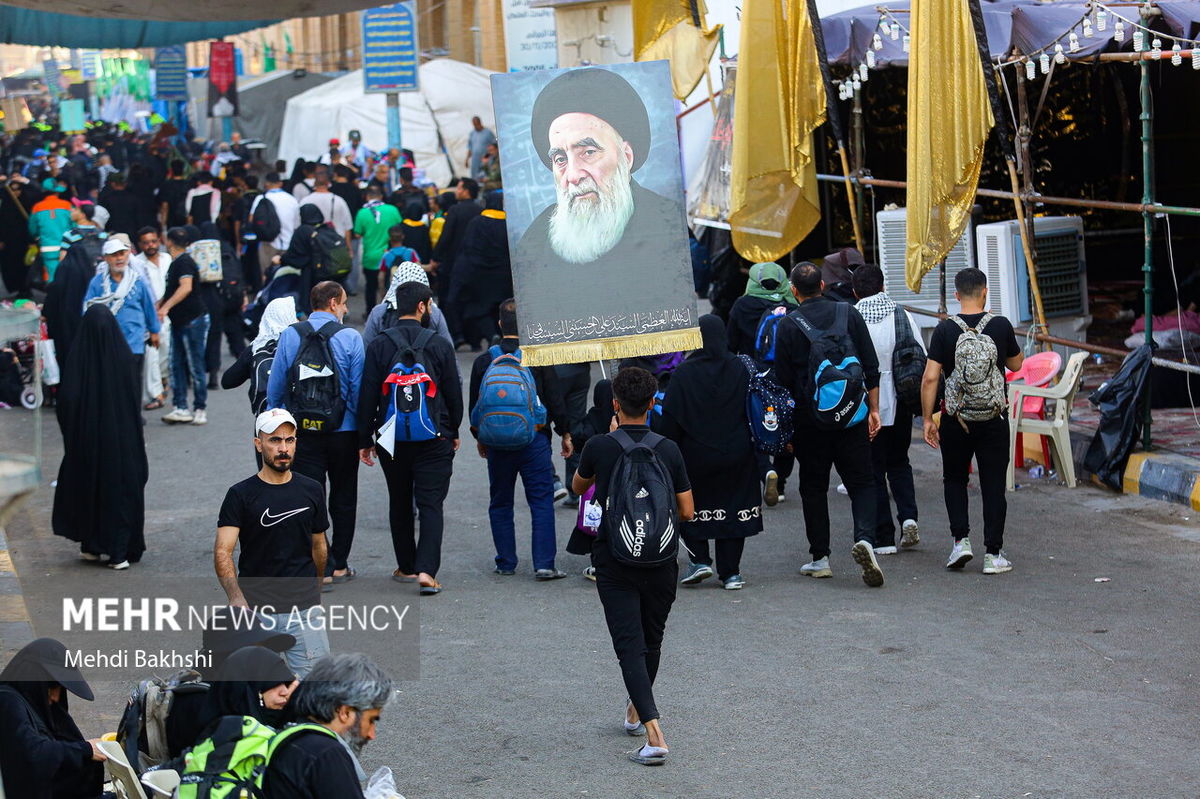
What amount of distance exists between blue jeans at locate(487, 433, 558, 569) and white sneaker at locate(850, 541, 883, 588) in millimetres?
1692

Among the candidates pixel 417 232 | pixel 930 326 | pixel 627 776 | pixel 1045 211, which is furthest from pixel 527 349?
pixel 417 232

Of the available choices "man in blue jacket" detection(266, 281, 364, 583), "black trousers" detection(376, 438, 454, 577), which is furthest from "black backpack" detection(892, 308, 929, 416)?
"man in blue jacket" detection(266, 281, 364, 583)

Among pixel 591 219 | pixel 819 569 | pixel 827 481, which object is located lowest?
pixel 819 569

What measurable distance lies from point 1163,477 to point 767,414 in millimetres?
3193

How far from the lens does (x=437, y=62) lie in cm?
3378

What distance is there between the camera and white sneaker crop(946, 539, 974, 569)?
8516 millimetres

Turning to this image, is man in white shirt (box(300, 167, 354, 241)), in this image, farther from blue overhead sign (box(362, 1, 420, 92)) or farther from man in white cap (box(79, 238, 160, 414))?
blue overhead sign (box(362, 1, 420, 92))

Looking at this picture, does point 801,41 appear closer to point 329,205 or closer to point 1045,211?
point 1045,211

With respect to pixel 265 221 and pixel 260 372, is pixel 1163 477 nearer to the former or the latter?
pixel 260 372

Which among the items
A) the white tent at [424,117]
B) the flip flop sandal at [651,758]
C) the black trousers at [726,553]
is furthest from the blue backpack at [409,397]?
the white tent at [424,117]

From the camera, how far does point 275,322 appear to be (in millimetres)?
9094

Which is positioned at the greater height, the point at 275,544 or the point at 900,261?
the point at 900,261

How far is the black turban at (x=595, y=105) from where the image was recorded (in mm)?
7594

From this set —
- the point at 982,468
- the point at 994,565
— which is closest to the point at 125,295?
the point at 982,468
